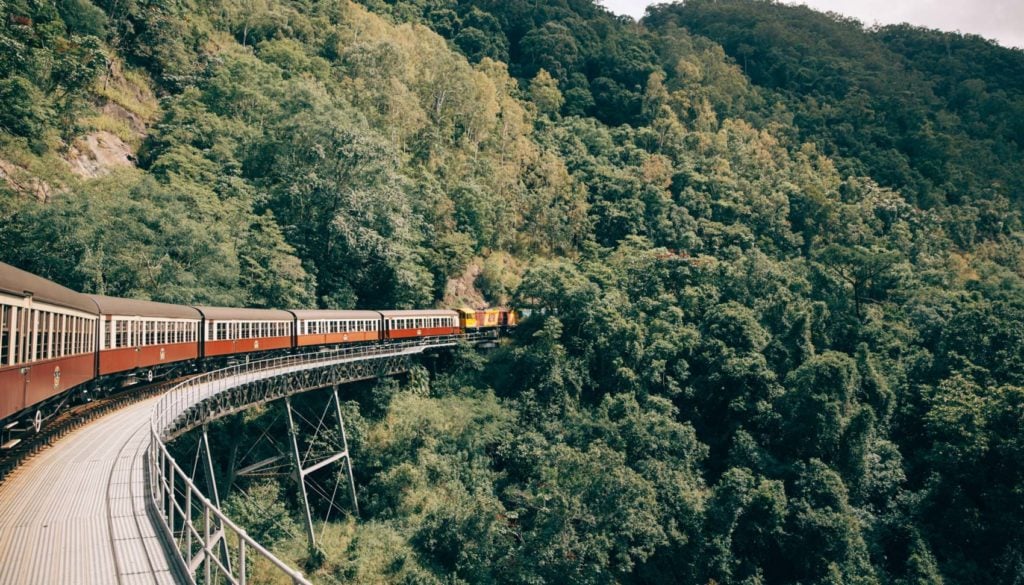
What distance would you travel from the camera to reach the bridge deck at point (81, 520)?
7797 mm

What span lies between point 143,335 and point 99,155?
72.8 ft

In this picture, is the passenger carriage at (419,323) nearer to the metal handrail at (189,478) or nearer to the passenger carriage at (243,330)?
the metal handrail at (189,478)

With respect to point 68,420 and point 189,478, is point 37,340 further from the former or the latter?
point 68,420

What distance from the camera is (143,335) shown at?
20406 mm

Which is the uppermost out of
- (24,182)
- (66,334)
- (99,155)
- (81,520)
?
(99,155)

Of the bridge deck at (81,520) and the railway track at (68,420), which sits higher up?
the railway track at (68,420)

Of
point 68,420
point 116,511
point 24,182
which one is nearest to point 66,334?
point 68,420

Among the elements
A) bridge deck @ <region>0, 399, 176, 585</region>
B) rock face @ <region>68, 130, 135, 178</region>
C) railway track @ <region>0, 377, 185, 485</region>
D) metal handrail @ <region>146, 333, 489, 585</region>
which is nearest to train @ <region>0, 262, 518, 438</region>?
railway track @ <region>0, 377, 185, 485</region>

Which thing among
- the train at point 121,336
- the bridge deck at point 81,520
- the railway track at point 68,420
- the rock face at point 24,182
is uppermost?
the rock face at point 24,182

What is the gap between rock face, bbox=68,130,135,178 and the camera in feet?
119

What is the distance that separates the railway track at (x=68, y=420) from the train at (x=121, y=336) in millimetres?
323

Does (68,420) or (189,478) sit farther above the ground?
(68,420)

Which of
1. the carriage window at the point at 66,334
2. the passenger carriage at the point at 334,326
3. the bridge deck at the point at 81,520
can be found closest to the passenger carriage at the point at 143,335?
the carriage window at the point at 66,334

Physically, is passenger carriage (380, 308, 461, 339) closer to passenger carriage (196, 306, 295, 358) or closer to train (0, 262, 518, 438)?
train (0, 262, 518, 438)
